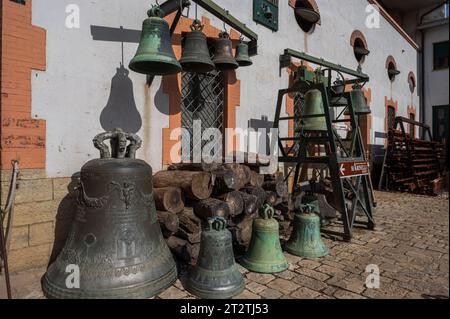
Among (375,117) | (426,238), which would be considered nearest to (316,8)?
(375,117)

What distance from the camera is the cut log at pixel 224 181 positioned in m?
3.67

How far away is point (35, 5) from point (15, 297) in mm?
3067

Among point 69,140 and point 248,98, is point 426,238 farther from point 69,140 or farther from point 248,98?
point 69,140

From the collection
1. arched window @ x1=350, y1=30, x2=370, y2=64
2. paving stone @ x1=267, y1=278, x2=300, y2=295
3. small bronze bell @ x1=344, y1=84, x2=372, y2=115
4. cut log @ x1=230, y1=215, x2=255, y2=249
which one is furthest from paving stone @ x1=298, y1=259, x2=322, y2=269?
arched window @ x1=350, y1=30, x2=370, y2=64

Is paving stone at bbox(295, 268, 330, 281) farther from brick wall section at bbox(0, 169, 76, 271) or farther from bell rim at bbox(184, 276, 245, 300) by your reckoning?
brick wall section at bbox(0, 169, 76, 271)

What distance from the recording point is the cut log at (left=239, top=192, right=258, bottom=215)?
3.77 metres

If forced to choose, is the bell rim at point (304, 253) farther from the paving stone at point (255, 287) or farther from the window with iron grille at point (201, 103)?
the window with iron grille at point (201, 103)

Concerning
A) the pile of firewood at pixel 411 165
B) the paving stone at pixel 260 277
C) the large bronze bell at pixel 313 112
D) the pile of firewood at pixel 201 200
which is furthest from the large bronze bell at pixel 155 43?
the pile of firewood at pixel 411 165

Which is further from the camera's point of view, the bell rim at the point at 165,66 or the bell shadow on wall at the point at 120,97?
the bell shadow on wall at the point at 120,97

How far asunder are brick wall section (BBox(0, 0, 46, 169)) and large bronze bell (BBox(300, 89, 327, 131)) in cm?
411

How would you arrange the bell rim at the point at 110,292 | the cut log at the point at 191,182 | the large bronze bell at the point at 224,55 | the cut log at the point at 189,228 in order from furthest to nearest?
the large bronze bell at the point at 224,55 → the cut log at the point at 191,182 → the cut log at the point at 189,228 → the bell rim at the point at 110,292

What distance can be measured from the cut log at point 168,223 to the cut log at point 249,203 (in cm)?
95

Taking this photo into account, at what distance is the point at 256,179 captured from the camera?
4277 mm

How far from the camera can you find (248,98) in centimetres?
564
